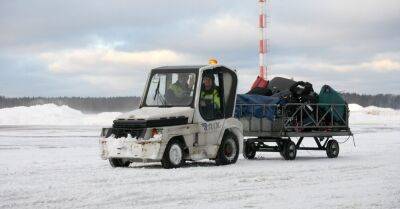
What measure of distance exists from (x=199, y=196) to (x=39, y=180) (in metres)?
3.49

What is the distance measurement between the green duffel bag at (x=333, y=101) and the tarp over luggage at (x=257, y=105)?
1449 millimetres

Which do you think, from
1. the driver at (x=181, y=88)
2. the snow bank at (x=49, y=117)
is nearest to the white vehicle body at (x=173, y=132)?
the driver at (x=181, y=88)

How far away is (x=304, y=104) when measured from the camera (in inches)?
701

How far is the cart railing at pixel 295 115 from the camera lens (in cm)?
1767

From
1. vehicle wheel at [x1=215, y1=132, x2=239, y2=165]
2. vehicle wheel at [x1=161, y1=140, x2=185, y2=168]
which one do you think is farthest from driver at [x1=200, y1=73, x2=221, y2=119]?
vehicle wheel at [x1=161, y1=140, x2=185, y2=168]

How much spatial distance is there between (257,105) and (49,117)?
45203 millimetres

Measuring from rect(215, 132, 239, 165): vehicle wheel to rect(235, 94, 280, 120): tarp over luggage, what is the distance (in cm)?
156

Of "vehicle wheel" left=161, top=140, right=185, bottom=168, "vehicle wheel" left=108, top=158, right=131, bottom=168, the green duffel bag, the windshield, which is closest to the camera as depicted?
"vehicle wheel" left=161, top=140, right=185, bottom=168

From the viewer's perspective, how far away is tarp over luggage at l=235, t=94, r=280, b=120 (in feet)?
58.1

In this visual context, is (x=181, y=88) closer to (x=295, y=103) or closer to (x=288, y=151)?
(x=295, y=103)

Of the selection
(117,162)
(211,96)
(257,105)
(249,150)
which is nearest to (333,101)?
(257,105)

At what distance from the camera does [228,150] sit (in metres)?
16.4

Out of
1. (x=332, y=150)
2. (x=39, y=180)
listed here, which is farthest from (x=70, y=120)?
(x=39, y=180)

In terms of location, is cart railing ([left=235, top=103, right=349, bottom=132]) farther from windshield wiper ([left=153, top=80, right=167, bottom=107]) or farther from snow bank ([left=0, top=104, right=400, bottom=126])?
snow bank ([left=0, top=104, right=400, bottom=126])
